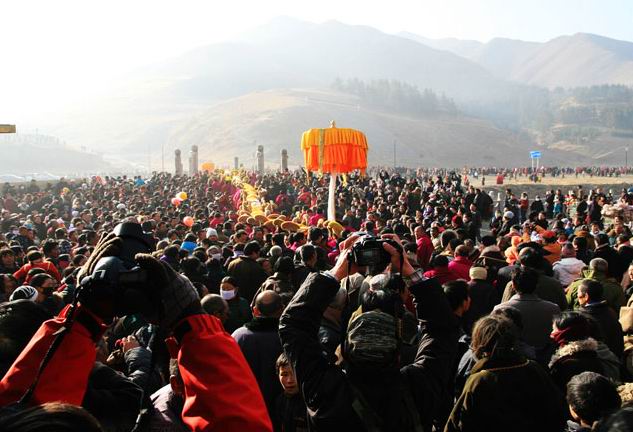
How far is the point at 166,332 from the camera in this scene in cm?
204

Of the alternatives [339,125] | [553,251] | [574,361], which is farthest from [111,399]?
[339,125]

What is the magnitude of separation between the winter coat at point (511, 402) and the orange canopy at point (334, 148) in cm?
1071

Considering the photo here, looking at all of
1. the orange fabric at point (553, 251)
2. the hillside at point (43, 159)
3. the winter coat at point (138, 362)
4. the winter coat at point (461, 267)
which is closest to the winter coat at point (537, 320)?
the winter coat at point (461, 267)

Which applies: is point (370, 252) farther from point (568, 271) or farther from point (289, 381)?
point (568, 271)

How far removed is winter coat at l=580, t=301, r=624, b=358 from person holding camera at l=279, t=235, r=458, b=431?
104 inches

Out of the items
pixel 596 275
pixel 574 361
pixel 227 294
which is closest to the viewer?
pixel 574 361

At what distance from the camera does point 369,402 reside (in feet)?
7.73

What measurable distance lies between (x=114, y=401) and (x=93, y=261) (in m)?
0.55

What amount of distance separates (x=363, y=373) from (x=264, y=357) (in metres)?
1.57

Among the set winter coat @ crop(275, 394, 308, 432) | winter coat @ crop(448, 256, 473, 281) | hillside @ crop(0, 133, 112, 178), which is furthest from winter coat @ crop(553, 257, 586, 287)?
hillside @ crop(0, 133, 112, 178)

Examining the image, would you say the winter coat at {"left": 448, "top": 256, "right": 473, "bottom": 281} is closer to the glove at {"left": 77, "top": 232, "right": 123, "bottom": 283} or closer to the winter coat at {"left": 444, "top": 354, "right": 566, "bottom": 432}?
the winter coat at {"left": 444, "top": 354, "right": 566, "bottom": 432}

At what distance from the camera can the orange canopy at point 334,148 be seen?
13539mm

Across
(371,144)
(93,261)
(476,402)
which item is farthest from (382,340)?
(371,144)

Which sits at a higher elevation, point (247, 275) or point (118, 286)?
point (118, 286)
